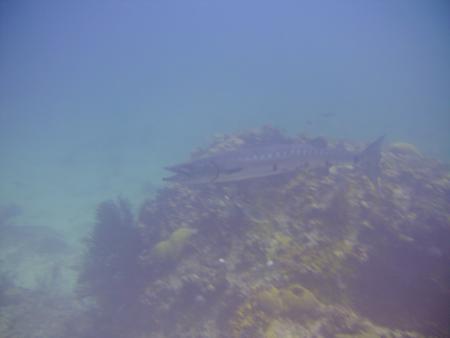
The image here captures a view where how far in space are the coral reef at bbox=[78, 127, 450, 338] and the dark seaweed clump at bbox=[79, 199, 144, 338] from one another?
2.4 inches

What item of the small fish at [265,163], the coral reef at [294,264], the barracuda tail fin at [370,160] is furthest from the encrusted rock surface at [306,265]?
the small fish at [265,163]

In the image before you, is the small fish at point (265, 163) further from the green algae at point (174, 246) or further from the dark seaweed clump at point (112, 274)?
the dark seaweed clump at point (112, 274)

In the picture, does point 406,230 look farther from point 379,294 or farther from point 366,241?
point 379,294

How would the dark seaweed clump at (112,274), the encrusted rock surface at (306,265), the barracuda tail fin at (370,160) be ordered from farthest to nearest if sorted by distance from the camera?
the barracuda tail fin at (370,160) < the dark seaweed clump at (112,274) < the encrusted rock surface at (306,265)

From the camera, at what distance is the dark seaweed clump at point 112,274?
788 cm

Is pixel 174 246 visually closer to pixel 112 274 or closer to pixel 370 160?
pixel 112 274

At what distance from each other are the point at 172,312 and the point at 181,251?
1518 millimetres

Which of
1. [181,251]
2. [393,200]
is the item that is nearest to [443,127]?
[393,200]

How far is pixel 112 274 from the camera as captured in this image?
28.8 feet

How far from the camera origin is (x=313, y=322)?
489 cm

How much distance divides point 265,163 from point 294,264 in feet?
10.4

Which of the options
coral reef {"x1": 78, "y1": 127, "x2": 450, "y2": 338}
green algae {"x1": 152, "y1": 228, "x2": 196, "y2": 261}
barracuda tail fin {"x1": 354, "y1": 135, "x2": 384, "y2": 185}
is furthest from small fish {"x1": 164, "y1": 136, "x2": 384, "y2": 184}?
green algae {"x1": 152, "y1": 228, "x2": 196, "y2": 261}

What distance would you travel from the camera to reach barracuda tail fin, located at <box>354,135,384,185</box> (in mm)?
8273

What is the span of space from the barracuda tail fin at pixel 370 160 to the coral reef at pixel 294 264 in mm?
370
